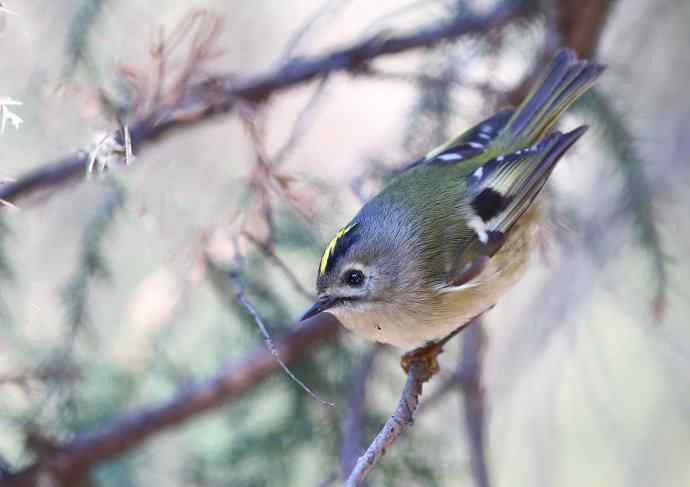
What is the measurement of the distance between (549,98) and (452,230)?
390mm

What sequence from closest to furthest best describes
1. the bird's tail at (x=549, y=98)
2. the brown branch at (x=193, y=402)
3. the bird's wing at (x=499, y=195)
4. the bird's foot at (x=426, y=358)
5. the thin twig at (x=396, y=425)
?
the thin twig at (x=396, y=425), the bird's foot at (x=426, y=358), the bird's wing at (x=499, y=195), the bird's tail at (x=549, y=98), the brown branch at (x=193, y=402)

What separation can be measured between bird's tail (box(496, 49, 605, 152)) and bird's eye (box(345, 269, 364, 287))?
0.49 m

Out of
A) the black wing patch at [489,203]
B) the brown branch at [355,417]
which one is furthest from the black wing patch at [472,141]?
the brown branch at [355,417]

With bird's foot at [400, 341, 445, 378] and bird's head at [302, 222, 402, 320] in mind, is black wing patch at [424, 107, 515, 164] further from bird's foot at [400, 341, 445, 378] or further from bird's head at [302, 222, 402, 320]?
bird's foot at [400, 341, 445, 378]

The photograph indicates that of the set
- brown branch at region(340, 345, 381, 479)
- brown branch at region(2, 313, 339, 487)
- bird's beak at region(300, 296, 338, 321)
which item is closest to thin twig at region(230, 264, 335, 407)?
bird's beak at region(300, 296, 338, 321)

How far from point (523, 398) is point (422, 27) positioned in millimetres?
1096

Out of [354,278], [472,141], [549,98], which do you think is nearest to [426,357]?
[354,278]

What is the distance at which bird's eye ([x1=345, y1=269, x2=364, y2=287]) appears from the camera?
66.2 inches

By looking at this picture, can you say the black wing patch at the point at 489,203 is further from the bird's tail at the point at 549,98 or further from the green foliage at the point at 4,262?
the green foliage at the point at 4,262

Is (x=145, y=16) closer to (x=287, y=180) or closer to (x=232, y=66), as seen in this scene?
(x=287, y=180)

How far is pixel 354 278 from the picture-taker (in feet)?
5.56

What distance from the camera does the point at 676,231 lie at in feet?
8.19

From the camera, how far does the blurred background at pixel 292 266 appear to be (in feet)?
5.92

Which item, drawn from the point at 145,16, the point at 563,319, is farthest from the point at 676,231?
the point at 145,16
